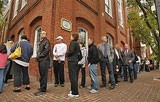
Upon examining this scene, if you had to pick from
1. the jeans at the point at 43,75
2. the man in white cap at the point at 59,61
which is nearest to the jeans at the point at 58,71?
the man in white cap at the point at 59,61

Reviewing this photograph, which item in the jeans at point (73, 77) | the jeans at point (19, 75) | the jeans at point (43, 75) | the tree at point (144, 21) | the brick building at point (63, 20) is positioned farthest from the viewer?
the tree at point (144, 21)

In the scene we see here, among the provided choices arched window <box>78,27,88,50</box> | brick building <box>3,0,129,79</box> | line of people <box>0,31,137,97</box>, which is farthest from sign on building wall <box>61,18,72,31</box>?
line of people <box>0,31,137,97</box>

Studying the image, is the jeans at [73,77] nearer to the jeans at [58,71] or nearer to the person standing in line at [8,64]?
the jeans at [58,71]

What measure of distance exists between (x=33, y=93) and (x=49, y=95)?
2.08 ft

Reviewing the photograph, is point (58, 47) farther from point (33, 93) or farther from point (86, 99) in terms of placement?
point (86, 99)

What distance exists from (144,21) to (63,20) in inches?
264

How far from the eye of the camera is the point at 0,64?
6539mm

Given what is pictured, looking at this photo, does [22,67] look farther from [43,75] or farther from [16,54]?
[43,75]

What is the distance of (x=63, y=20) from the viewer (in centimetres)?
970

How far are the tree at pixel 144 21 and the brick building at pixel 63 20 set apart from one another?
200 centimetres

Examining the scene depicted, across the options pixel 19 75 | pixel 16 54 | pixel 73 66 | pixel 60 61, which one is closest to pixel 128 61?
pixel 60 61

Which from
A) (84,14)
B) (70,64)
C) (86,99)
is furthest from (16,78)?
(84,14)

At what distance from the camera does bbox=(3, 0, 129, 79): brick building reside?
955 centimetres

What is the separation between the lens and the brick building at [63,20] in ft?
31.3
